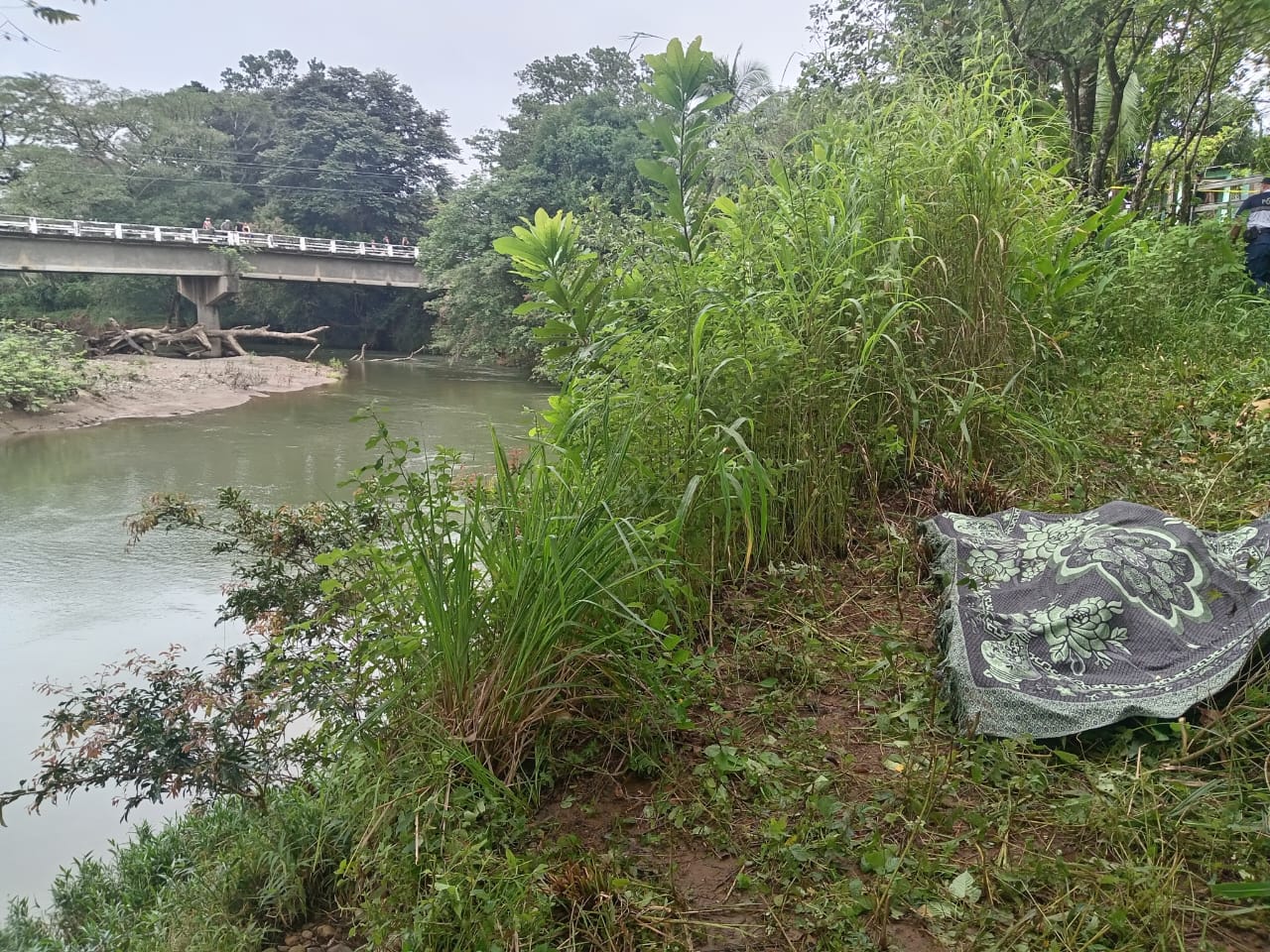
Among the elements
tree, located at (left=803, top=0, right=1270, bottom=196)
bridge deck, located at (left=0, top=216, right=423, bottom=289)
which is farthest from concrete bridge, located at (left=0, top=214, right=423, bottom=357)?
tree, located at (left=803, top=0, right=1270, bottom=196)

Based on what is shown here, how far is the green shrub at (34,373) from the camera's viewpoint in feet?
28.7

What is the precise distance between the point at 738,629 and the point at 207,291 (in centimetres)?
1856

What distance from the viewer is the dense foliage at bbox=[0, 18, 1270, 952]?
0.91 meters

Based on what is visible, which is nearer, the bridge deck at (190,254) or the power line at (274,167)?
the bridge deck at (190,254)

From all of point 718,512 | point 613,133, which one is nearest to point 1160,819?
point 718,512

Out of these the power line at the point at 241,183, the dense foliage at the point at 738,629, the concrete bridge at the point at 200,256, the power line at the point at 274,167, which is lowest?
the dense foliage at the point at 738,629

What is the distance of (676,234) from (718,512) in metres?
0.82

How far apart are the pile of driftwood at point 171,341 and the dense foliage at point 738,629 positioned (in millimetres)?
14128

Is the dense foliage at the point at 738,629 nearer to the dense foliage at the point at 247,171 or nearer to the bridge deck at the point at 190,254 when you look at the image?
the bridge deck at the point at 190,254

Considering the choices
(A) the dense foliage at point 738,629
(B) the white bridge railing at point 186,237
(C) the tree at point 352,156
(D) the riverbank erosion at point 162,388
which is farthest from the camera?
(C) the tree at point 352,156

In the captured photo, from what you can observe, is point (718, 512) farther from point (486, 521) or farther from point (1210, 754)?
point (1210, 754)

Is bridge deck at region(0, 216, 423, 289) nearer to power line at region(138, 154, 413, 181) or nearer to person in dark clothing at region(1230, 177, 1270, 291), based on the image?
power line at region(138, 154, 413, 181)

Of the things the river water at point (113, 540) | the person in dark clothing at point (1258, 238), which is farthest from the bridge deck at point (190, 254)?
the person in dark clothing at point (1258, 238)

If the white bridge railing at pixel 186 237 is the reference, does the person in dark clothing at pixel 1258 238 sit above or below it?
below
